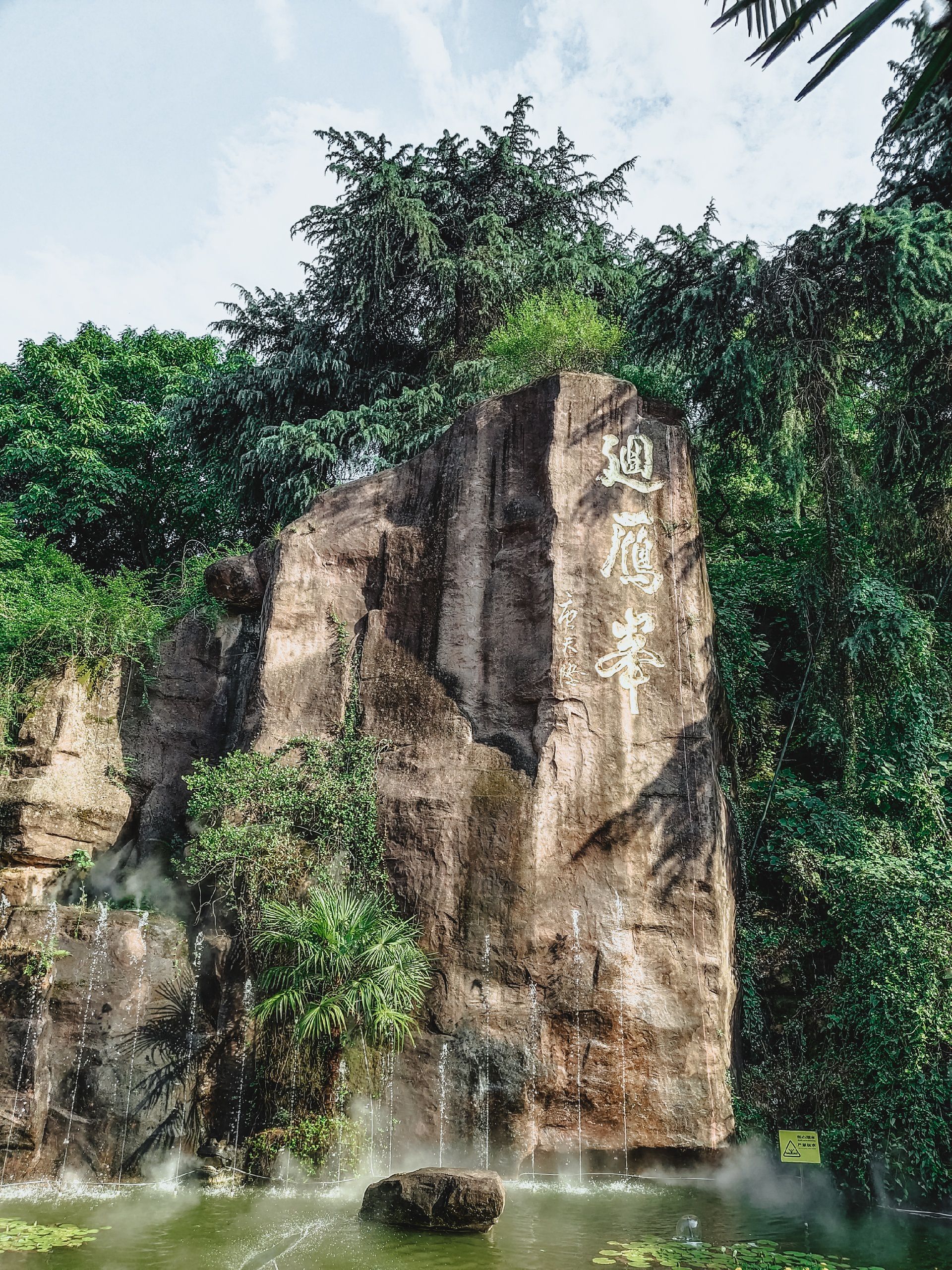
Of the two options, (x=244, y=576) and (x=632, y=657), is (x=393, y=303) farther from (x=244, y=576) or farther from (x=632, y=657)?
(x=632, y=657)

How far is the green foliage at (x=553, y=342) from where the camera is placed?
1089 centimetres

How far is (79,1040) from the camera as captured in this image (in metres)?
7.59

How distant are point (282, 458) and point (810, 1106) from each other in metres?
10.9

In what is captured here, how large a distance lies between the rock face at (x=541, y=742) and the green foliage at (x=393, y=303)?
13.4 feet

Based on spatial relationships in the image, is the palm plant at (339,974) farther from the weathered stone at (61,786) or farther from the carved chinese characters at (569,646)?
the weathered stone at (61,786)

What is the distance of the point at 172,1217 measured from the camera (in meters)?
A: 6.11

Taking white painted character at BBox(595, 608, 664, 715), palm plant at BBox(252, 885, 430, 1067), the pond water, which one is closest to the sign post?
the pond water

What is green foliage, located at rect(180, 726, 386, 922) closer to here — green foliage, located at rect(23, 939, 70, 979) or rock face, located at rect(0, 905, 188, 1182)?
rock face, located at rect(0, 905, 188, 1182)

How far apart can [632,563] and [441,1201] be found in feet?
18.6

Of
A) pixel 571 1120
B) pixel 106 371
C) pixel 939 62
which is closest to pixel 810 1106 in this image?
pixel 571 1120

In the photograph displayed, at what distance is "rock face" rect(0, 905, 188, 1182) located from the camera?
285 inches

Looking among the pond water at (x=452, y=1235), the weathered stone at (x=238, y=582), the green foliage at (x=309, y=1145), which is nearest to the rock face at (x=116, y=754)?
the weathered stone at (x=238, y=582)

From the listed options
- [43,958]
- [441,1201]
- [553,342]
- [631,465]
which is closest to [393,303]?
[553,342]

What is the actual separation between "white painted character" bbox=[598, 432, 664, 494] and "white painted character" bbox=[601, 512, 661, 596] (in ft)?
1.15
